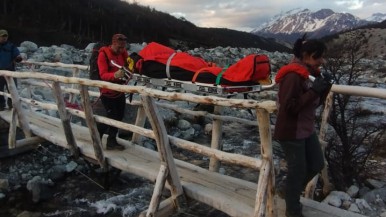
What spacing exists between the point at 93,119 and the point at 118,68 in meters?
0.67

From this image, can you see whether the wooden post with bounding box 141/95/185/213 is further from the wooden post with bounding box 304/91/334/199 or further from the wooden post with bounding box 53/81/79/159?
the wooden post with bounding box 53/81/79/159

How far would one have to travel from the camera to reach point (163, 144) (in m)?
4.18

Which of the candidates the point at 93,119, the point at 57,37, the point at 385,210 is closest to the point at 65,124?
the point at 93,119

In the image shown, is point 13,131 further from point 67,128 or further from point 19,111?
point 67,128

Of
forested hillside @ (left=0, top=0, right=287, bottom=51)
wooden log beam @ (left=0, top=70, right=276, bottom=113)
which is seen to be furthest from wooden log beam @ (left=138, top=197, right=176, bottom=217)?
forested hillside @ (left=0, top=0, right=287, bottom=51)

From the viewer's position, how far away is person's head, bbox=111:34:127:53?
5.30 m

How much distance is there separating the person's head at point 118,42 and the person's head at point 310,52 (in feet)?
8.44

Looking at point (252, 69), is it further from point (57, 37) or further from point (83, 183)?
point (57, 37)

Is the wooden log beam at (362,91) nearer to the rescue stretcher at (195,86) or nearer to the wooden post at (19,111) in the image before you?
the rescue stretcher at (195,86)

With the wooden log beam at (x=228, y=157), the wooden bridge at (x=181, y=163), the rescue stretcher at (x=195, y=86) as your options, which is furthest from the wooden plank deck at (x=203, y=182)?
the rescue stretcher at (x=195, y=86)

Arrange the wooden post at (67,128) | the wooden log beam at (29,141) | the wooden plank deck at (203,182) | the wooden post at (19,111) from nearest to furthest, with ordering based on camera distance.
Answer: the wooden plank deck at (203,182)
the wooden post at (67,128)
the wooden post at (19,111)
the wooden log beam at (29,141)

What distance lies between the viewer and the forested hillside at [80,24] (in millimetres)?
43575

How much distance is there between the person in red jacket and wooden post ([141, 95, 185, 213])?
113cm

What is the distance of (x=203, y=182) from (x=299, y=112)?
1579 millimetres
